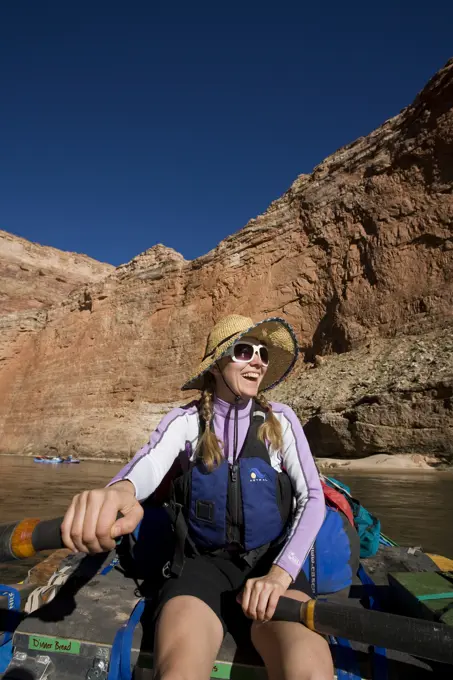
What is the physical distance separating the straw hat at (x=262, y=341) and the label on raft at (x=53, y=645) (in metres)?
1.10

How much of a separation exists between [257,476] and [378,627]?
699mm

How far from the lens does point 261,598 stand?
4.70 feet

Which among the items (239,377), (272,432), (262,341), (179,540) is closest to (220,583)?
(179,540)

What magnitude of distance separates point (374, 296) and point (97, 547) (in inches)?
689

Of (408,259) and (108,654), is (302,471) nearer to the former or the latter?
(108,654)

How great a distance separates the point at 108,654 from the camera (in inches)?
60.5

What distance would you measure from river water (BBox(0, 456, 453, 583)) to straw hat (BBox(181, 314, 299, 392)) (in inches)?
81.5

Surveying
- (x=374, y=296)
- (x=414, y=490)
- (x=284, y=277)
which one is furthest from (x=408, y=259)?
(x=414, y=490)

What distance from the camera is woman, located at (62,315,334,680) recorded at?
1321 mm

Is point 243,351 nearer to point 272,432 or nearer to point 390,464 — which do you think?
point 272,432

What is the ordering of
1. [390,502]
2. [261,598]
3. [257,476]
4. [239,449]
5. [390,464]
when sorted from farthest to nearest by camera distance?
[390,464], [390,502], [239,449], [257,476], [261,598]

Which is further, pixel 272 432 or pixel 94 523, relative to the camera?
pixel 272 432

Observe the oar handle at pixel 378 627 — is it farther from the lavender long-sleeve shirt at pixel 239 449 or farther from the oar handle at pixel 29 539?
the oar handle at pixel 29 539

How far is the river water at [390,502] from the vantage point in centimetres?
378
